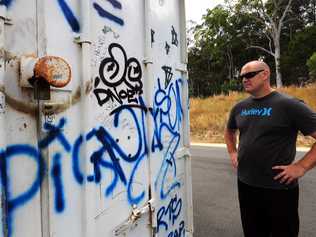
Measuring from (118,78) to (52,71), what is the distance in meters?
0.69

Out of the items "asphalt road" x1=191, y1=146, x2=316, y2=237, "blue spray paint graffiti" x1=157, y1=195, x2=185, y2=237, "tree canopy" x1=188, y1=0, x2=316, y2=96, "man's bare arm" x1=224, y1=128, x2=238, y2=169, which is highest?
"tree canopy" x1=188, y1=0, x2=316, y2=96

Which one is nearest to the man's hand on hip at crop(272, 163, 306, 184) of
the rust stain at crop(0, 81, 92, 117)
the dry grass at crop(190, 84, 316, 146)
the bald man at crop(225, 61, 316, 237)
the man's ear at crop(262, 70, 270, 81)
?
the bald man at crop(225, 61, 316, 237)

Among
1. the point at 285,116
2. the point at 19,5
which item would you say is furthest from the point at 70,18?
the point at 285,116

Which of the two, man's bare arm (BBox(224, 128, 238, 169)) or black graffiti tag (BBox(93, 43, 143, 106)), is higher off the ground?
black graffiti tag (BBox(93, 43, 143, 106))

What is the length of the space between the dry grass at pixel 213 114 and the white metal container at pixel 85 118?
45.3 feet

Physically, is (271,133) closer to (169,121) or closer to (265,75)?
(265,75)

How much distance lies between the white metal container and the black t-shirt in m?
0.81

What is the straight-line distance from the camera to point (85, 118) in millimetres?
1800

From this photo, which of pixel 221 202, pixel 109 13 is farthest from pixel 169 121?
pixel 221 202

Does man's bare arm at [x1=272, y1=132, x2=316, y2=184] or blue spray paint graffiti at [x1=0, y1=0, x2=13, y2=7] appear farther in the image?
man's bare arm at [x1=272, y1=132, x2=316, y2=184]

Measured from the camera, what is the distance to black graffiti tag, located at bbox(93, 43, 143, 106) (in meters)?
1.99

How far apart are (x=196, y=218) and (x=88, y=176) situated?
144 inches

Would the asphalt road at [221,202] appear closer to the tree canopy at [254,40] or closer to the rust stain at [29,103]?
the rust stain at [29,103]

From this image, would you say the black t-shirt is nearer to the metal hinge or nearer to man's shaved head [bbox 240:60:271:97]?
man's shaved head [bbox 240:60:271:97]
